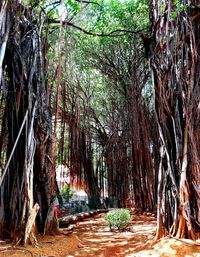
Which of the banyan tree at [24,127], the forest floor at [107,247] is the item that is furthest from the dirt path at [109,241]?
the banyan tree at [24,127]

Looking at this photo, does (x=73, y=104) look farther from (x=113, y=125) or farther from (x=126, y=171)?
(x=126, y=171)

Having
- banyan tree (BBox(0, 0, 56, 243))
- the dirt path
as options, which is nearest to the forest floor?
the dirt path

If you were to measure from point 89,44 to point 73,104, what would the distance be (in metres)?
1.79

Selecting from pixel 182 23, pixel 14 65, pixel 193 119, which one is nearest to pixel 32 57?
pixel 14 65

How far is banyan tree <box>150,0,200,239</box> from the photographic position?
2.57 metres

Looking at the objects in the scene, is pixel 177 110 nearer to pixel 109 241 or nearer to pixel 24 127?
pixel 109 241

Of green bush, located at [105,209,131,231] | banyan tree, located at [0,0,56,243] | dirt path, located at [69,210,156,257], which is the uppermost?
banyan tree, located at [0,0,56,243]

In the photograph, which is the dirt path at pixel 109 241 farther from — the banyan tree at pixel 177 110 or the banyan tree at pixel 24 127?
the banyan tree at pixel 24 127

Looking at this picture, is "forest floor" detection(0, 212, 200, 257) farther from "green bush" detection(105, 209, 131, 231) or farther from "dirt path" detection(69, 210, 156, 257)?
"green bush" detection(105, 209, 131, 231)

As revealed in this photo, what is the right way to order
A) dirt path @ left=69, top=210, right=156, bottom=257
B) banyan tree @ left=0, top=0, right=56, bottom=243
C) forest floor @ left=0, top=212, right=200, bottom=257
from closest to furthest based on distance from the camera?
forest floor @ left=0, top=212, right=200, bottom=257
dirt path @ left=69, top=210, right=156, bottom=257
banyan tree @ left=0, top=0, right=56, bottom=243

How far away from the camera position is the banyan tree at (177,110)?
2.57 m

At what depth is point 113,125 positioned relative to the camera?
8195 mm

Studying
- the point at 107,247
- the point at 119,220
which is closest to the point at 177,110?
the point at 107,247

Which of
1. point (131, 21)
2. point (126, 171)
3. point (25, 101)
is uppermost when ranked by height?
point (131, 21)
